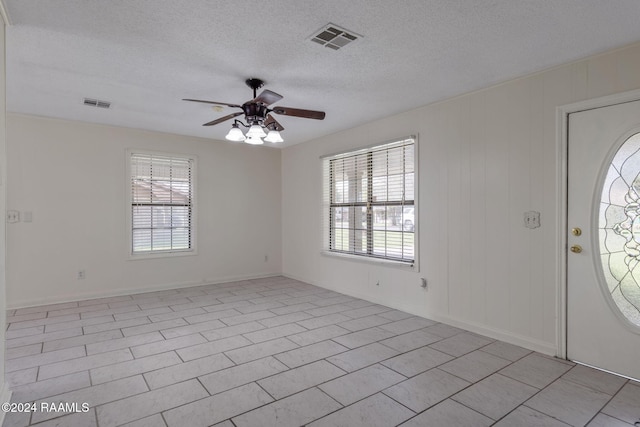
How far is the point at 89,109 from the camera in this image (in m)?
4.26

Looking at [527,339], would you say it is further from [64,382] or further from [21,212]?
[21,212]

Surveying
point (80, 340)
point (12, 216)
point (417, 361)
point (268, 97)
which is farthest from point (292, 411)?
point (12, 216)

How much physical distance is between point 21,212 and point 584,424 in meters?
6.00

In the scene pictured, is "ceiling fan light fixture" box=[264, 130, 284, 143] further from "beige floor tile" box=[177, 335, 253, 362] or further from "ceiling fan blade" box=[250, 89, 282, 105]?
"beige floor tile" box=[177, 335, 253, 362]

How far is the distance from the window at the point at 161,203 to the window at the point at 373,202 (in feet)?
7.47

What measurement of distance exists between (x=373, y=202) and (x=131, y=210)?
3.56m

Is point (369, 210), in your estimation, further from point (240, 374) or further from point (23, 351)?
point (23, 351)

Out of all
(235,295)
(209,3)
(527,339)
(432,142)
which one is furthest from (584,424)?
(235,295)

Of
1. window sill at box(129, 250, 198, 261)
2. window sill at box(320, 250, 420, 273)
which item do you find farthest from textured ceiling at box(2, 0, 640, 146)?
window sill at box(129, 250, 198, 261)

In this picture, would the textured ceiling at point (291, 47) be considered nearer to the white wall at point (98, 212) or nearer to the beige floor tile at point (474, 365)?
the white wall at point (98, 212)

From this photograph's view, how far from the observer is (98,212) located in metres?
5.02

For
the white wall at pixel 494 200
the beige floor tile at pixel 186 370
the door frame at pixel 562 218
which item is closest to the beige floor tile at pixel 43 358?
the beige floor tile at pixel 186 370

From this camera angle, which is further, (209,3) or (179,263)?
(179,263)

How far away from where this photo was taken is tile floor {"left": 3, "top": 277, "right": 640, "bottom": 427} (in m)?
2.15
